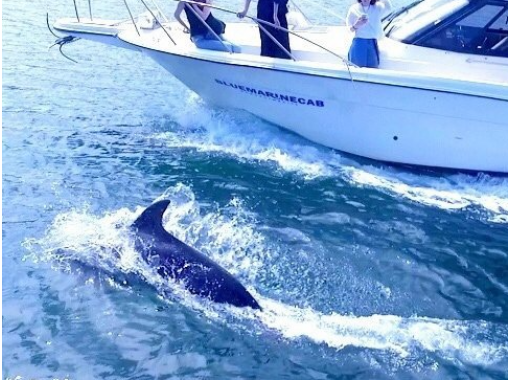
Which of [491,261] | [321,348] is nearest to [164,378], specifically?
[321,348]

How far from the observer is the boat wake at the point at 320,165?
861cm

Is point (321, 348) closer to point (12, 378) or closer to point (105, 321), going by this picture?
point (105, 321)

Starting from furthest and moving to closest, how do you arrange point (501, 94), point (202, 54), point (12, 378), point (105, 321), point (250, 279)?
point (202, 54)
point (501, 94)
point (250, 279)
point (105, 321)
point (12, 378)

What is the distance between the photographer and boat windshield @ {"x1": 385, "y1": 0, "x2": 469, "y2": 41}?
29.8 ft

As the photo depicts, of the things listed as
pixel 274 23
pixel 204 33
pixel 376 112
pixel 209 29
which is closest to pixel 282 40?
pixel 274 23

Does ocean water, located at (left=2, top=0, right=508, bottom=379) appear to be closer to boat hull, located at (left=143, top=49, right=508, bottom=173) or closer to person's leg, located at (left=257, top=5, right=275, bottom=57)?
boat hull, located at (left=143, top=49, right=508, bottom=173)

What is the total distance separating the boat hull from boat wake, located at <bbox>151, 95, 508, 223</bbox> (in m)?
0.17

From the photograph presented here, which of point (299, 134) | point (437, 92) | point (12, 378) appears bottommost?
point (12, 378)

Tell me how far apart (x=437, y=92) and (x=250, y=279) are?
11.5 ft

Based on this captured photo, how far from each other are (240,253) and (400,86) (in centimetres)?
304

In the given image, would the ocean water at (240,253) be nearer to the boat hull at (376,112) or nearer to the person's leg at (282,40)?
the boat hull at (376,112)

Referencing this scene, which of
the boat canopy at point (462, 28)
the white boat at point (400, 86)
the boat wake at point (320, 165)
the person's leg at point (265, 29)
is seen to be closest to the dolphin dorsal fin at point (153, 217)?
the boat wake at point (320, 165)

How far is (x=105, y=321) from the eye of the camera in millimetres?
6246

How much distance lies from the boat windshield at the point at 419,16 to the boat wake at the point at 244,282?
139 inches
